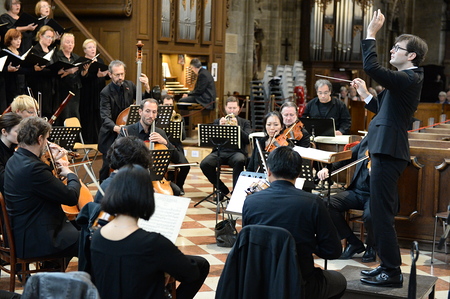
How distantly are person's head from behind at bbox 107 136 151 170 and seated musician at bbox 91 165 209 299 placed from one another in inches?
38.7

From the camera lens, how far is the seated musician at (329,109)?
30.3ft

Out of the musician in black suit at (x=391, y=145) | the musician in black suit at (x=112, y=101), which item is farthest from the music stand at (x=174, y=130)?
the musician in black suit at (x=391, y=145)

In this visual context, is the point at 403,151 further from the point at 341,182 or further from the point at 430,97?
the point at 430,97

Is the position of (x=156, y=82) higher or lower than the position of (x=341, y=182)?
higher

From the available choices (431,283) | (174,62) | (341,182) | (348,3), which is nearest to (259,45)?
(348,3)

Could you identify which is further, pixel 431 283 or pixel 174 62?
pixel 174 62

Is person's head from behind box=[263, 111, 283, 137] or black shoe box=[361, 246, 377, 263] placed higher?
person's head from behind box=[263, 111, 283, 137]

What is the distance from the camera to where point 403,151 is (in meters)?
4.50

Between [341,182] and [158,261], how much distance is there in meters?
6.75

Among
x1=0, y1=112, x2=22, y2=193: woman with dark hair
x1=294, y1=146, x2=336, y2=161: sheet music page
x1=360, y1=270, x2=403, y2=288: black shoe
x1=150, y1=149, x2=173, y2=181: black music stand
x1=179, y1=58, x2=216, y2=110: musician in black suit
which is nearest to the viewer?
x1=360, y1=270, x2=403, y2=288: black shoe

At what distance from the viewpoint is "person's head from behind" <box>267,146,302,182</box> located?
3859 millimetres

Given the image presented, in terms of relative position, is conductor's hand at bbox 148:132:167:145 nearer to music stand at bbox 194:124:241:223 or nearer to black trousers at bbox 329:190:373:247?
music stand at bbox 194:124:241:223

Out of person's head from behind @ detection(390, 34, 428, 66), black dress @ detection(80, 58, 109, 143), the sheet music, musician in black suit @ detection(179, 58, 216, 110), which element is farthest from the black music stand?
musician in black suit @ detection(179, 58, 216, 110)

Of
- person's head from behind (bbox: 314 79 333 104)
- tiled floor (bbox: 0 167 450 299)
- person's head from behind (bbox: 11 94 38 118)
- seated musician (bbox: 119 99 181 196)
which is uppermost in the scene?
person's head from behind (bbox: 314 79 333 104)
